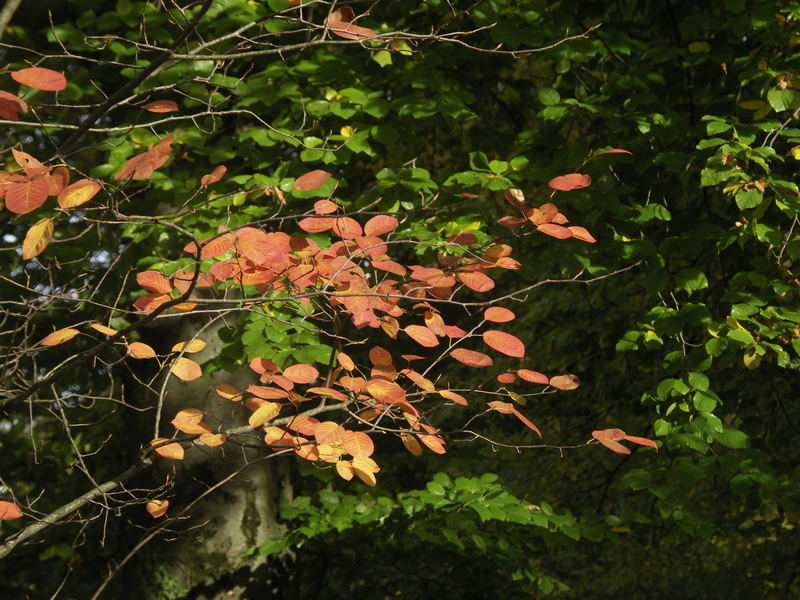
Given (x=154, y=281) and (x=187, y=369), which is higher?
(x=154, y=281)

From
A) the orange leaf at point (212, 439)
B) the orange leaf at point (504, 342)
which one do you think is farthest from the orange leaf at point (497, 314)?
the orange leaf at point (212, 439)

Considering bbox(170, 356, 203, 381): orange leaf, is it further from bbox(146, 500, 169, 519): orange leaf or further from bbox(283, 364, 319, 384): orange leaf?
bbox(146, 500, 169, 519): orange leaf

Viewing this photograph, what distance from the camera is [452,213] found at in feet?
12.9

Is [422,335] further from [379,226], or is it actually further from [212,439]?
[212,439]

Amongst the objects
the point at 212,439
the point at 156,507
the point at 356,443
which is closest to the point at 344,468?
the point at 356,443

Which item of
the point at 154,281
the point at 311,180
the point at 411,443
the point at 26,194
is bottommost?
the point at 411,443

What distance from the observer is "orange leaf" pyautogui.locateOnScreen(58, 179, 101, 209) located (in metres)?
1.77

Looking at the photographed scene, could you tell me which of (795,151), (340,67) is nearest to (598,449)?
(795,151)

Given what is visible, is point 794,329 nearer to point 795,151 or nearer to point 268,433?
point 795,151

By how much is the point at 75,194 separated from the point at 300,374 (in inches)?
32.7

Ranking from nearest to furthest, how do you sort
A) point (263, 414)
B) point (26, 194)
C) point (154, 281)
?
point (26, 194)
point (154, 281)
point (263, 414)

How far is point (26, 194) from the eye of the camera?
170cm

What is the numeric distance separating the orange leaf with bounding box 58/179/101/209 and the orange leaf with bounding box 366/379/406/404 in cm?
83

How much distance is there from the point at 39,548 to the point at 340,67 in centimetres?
369
